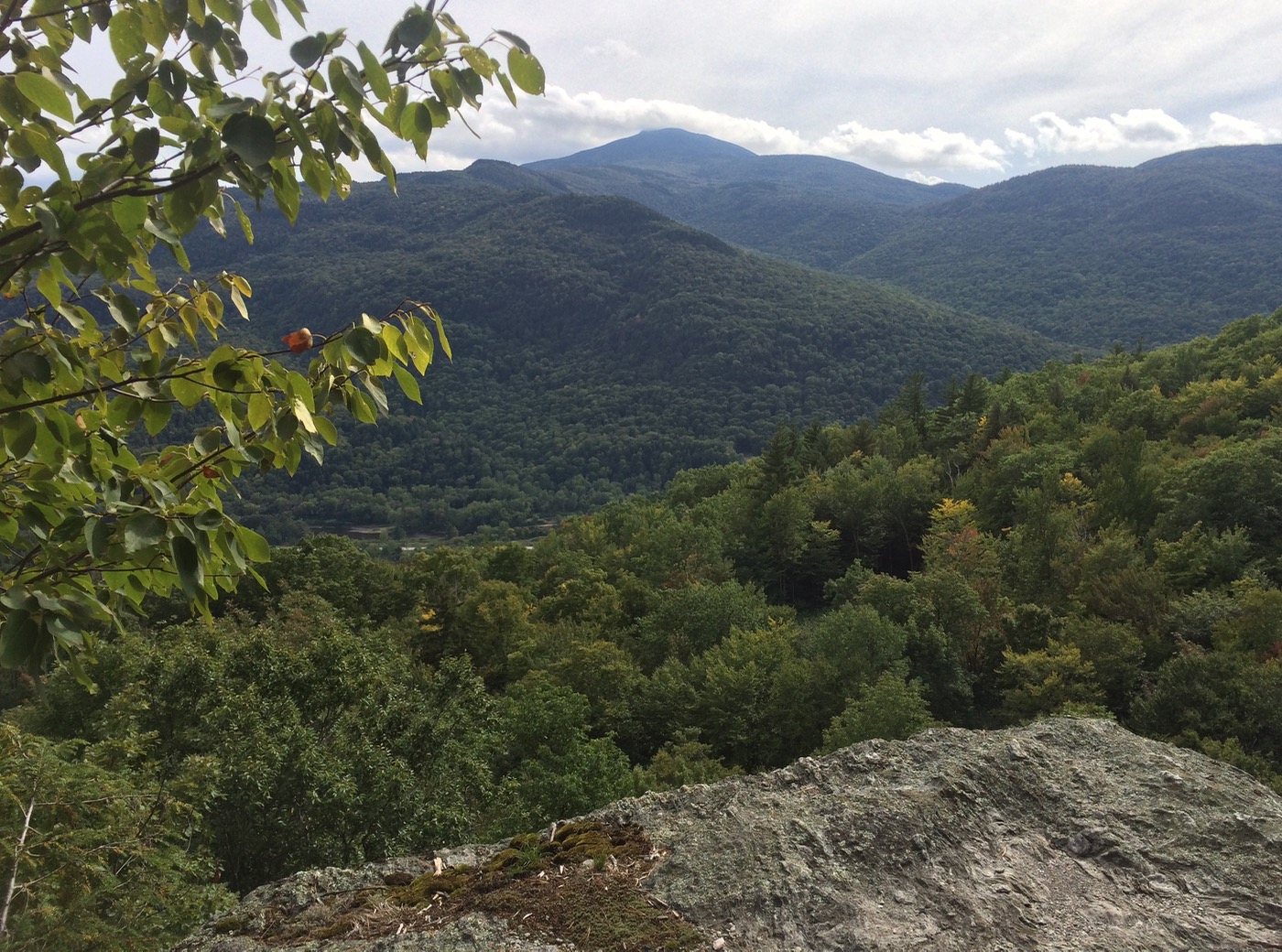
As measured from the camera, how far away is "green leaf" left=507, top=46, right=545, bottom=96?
1.65m

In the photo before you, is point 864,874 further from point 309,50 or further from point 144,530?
point 309,50

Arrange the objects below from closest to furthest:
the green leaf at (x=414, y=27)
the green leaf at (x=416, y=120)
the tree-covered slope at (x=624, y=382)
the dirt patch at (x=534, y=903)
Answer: the green leaf at (x=414, y=27) → the green leaf at (x=416, y=120) → the dirt patch at (x=534, y=903) → the tree-covered slope at (x=624, y=382)

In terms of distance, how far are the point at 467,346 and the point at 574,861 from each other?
631 ft

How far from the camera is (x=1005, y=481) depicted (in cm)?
3797

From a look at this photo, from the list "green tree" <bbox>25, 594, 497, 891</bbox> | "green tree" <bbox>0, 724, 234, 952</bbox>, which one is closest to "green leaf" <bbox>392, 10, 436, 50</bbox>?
"green tree" <bbox>0, 724, 234, 952</bbox>

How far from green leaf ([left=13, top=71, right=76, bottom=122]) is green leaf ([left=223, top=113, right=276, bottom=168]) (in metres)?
0.34

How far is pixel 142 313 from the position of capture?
206cm

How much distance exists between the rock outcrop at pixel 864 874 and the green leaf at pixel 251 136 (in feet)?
12.7

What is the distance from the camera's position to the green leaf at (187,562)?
1517mm

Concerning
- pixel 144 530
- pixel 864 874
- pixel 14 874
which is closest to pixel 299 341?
pixel 144 530

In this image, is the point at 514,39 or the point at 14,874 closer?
the point at 514,39

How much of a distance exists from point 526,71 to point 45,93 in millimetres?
964

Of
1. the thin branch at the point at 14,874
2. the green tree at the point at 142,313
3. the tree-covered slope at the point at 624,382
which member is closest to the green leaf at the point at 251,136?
the green tree at the point at 142,313

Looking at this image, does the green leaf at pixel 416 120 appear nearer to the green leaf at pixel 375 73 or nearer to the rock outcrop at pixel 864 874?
the green leaf at pixel 375 73
